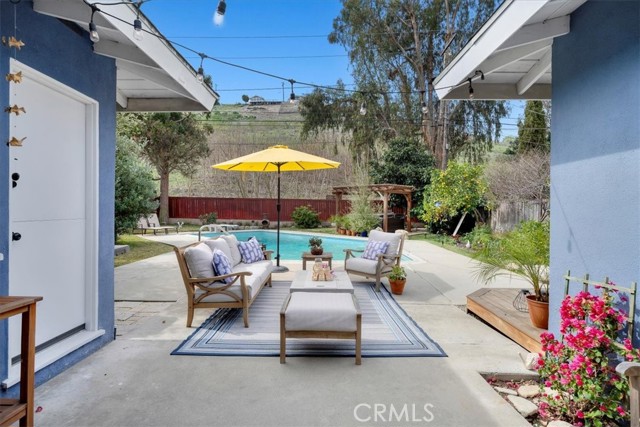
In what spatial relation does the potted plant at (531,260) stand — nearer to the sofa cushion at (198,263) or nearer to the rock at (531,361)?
the rock at (531,361)

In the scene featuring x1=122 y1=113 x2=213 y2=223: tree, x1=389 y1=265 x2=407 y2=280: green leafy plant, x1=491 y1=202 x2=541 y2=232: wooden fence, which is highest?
x1=122 y1=113 x2=213 y2=223: tree

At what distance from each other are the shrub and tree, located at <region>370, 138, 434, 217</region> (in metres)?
3.35

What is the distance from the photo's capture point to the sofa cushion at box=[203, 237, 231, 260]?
15.6 feet

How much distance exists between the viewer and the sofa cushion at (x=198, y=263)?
407 cm

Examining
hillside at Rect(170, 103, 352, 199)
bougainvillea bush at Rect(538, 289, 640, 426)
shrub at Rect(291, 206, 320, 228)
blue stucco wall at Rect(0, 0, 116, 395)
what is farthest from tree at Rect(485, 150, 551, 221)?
blue stucco wall at Rect(0, 0, 116, 395)

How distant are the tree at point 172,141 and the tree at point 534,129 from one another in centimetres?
1427

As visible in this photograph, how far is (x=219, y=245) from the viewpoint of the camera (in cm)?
494

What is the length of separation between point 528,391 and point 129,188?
9.75 m

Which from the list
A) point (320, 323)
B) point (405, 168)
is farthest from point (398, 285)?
point (405, 168)

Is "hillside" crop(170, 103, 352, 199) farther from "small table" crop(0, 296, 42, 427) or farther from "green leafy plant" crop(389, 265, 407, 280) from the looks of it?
"small table" crop(0, 296, 42, 427)

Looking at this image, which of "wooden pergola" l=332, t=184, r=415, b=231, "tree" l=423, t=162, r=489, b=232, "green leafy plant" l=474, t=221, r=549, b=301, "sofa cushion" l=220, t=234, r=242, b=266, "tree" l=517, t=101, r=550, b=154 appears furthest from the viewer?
"tree" l=517, t=101, r=550, b=154

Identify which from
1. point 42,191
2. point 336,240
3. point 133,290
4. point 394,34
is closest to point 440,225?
point 336,240

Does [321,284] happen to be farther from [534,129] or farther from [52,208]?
[534,129]

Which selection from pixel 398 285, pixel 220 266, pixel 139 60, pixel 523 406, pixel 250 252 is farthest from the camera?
pixel 250 252
